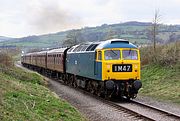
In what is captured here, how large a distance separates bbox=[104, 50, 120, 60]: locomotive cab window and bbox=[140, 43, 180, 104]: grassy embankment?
3.64m

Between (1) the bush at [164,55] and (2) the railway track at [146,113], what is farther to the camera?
(1) the bush at [164,55]

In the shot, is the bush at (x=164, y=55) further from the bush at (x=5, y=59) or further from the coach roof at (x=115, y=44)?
the bush at (x=5, y=59)

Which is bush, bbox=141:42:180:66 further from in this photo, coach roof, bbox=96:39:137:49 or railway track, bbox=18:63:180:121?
railway track, bbox=18:63:180:121

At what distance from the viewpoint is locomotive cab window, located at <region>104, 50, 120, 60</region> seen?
774 inches

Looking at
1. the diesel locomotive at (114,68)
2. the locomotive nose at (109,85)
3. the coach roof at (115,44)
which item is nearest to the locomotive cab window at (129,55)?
the diesel locomotive at (114,68)

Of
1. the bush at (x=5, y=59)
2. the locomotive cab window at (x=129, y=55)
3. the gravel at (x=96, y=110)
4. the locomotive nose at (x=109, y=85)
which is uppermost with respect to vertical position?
the locomotive cab window at (x=129, y=55)

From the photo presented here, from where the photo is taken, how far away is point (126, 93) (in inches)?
773

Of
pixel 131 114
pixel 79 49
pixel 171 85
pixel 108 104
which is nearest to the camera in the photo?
pixel 131 114

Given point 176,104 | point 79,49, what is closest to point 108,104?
point 176,104

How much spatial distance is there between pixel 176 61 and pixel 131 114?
49.2ft

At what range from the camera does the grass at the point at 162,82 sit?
2153cm

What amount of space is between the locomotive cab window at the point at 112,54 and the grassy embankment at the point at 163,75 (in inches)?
143

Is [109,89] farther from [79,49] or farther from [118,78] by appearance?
[79,49]

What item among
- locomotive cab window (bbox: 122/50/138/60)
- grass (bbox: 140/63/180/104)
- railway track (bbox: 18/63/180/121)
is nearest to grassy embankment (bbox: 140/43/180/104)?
grass (bbox: 140/63/180/104)
